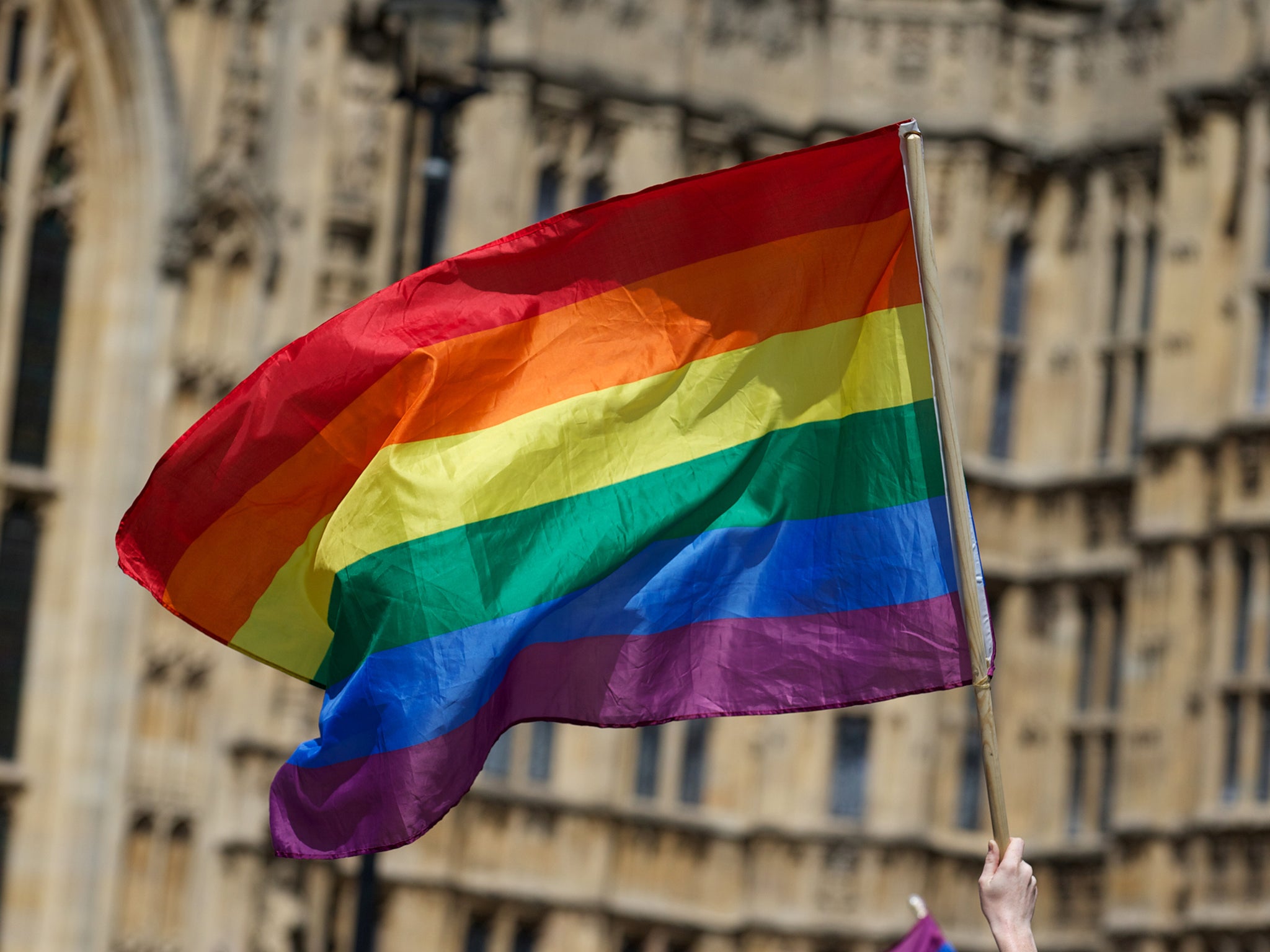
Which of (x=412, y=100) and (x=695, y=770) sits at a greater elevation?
(x=412, y=100)

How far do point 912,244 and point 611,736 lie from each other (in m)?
14.8

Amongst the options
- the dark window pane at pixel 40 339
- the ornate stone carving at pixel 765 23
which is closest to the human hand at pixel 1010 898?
the dark window pane at pixel 40 339

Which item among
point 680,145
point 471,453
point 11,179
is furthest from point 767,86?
point 471,453

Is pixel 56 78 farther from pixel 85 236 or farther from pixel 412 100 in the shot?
pixel 412 100

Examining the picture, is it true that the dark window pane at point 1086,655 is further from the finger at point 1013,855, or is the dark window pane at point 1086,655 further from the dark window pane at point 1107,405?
the finger at point 1013,855

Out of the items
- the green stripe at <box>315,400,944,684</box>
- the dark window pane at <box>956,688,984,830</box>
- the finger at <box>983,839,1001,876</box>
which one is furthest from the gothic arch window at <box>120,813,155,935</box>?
the finger at <box>983,839,1001,876</box>

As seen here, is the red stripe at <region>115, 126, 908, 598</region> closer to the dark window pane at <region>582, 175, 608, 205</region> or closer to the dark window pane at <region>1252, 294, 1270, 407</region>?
the dark window pane at <region>1252, 294, 1270, 407</region>

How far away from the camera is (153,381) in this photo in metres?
21.6

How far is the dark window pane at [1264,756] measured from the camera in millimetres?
20953

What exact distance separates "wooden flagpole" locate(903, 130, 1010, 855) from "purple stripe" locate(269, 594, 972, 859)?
19.2 inches

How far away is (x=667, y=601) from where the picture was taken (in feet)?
28.3

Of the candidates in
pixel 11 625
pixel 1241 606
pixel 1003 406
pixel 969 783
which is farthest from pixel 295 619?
pixel 1003 406

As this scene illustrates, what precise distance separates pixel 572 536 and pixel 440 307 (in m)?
0.81

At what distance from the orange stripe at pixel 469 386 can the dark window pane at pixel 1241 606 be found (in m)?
13.3
